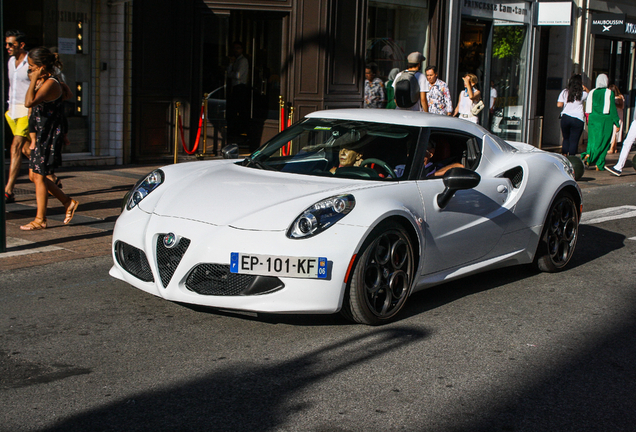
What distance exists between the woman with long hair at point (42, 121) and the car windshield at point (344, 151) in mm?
2632

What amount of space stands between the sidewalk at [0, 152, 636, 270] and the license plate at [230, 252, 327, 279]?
258cm

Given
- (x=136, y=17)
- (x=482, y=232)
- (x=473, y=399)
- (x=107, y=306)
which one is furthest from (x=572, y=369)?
(x=136, y=17)

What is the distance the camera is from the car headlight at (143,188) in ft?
17.8

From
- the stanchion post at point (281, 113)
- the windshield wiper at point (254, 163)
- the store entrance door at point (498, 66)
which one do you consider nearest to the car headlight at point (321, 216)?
the windshield wiper at point (254, 163)

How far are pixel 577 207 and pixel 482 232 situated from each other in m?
1.62

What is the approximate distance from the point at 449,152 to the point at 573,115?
35.2 ft

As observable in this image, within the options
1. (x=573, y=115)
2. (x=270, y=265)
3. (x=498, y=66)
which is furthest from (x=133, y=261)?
(x=498, y=66)

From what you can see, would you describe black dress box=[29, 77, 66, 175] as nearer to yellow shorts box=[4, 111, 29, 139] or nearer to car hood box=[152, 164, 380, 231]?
yellow shorts box=[4, 111, 29, 139]

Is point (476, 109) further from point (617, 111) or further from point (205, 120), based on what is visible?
point (617, 111)

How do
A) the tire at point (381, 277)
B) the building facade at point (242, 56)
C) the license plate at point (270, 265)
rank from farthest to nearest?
1. the building facade at point (242, 56)
2. the tire at point (381, 277)
3. the license plate at point (270, 265)

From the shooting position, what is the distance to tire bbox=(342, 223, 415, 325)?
4.80 m

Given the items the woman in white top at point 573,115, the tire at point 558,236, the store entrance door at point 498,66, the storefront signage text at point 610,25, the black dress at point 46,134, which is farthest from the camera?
the storefront signage text at point 610,25

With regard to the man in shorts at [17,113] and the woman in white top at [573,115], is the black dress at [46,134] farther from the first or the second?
the woman in white top at [573,115]

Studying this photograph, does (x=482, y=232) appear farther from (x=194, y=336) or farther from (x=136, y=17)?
(x=136, y=17)
